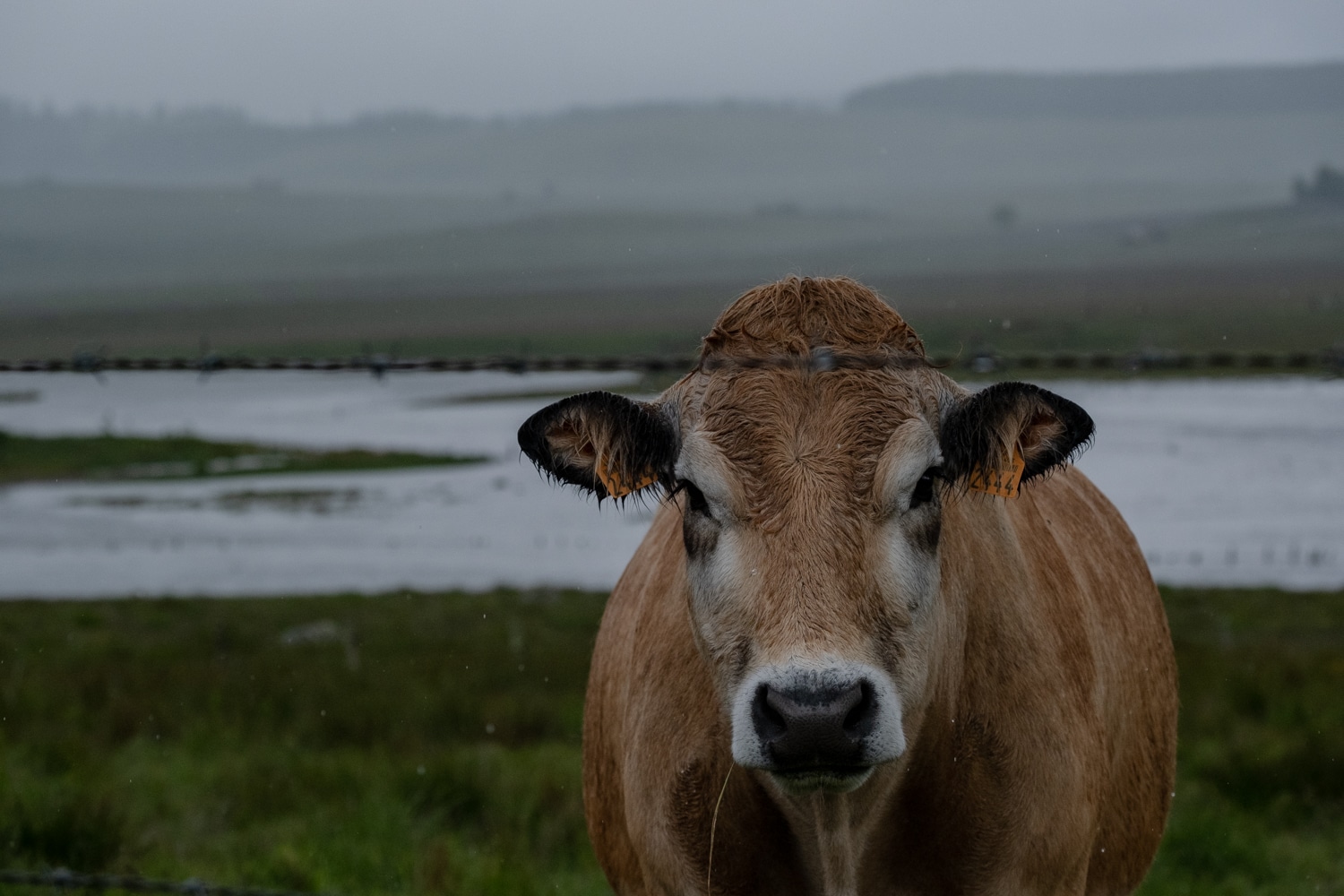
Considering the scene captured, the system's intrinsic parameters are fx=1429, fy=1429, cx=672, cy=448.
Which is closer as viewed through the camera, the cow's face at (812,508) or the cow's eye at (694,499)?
the cow's face at (812,508)

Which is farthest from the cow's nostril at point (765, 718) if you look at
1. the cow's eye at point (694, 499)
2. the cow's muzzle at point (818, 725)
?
the cow's eye at point (694, 499)

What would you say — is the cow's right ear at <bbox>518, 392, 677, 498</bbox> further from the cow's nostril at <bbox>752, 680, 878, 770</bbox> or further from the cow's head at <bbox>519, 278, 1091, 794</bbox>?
the cow's nostril at <bbox>752, 680, 878, 770</bbox>

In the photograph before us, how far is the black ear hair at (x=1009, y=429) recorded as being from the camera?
3.50 meters

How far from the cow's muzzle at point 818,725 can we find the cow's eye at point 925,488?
56 cm

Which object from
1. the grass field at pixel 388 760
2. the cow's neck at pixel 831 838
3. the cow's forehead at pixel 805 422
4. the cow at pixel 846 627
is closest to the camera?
the cow at pixel 846 627

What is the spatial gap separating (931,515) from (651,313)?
16023 cm

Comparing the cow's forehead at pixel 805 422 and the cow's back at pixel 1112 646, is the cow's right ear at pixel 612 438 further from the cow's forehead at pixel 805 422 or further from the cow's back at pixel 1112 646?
the cow's back at pixel 1112 646

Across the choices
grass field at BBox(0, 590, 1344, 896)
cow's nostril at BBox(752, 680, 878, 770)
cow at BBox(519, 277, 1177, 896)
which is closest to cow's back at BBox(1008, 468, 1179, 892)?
cow at BBox(519, 277, 1177, 896)

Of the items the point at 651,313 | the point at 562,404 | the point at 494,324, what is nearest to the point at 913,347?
the point at 562,404

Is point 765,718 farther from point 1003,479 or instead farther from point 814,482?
point 1003,479

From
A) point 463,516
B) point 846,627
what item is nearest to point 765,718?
point 846,627

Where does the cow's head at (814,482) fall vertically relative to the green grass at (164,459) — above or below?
above

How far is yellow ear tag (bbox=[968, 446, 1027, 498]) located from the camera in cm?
363

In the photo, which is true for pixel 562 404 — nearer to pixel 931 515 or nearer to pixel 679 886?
pixel 931 515
